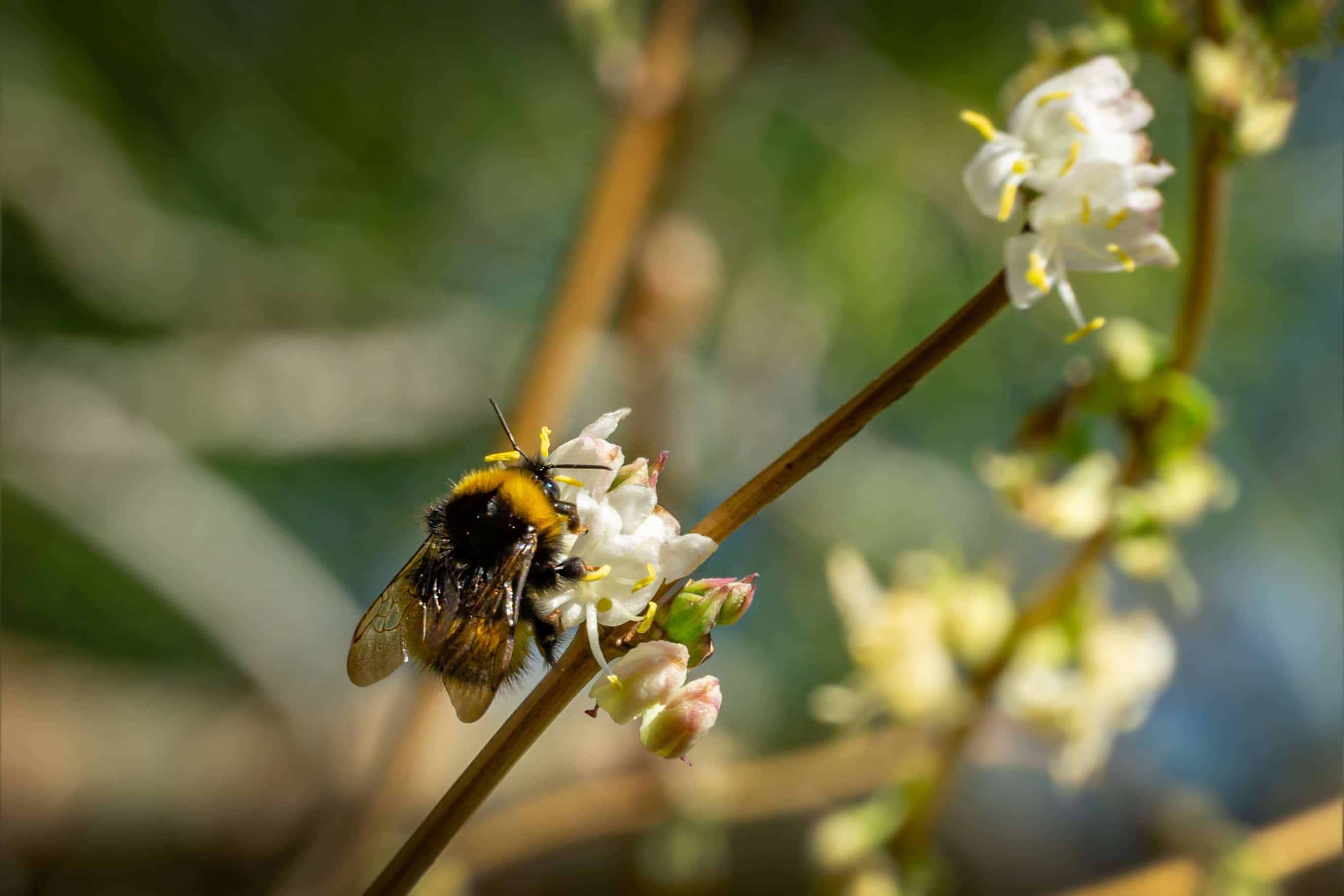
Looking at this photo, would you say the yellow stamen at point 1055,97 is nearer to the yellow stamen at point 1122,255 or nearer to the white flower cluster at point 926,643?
the yellow stamen at point 1122,255

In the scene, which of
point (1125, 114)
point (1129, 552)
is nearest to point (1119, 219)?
point (1125, 114)

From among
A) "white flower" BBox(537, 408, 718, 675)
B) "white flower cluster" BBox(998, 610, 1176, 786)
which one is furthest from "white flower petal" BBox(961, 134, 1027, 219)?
"white flower cluster" BBox(998, 610, 1176, 786)

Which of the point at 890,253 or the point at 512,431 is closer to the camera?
the point at 512,431

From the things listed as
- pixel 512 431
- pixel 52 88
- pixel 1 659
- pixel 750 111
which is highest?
pixel 52 88

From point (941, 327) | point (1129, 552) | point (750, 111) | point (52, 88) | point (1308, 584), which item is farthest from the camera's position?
point (750, 111)

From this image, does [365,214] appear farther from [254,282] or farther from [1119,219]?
[1119,219]

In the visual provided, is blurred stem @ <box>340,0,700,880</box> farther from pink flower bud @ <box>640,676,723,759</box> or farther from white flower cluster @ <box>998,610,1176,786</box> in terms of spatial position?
pink flower bud @ <box>640,676,723,759</box>

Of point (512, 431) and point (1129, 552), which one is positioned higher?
point (512, 431)
